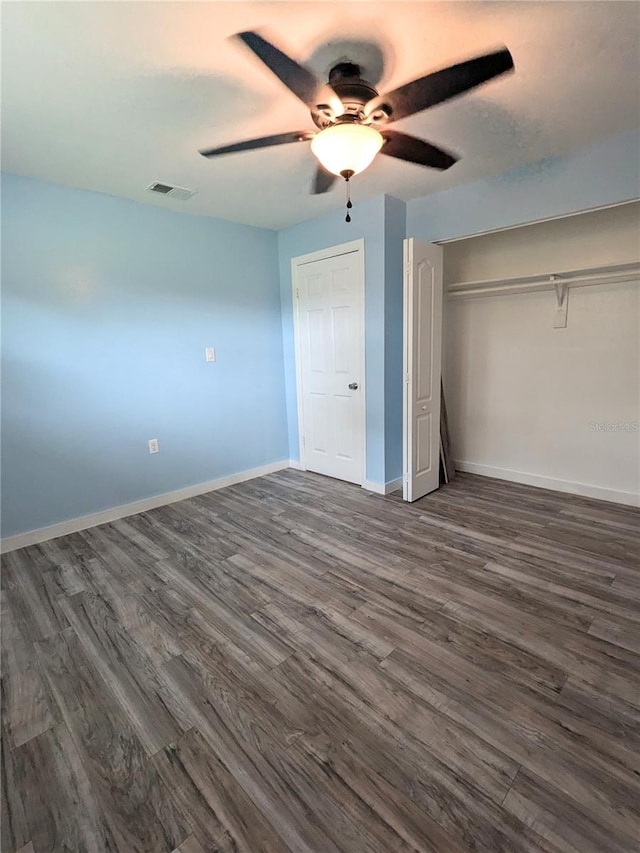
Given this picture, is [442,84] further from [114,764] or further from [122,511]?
[122,511]

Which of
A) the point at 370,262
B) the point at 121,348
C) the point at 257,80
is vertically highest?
the point at 257,80

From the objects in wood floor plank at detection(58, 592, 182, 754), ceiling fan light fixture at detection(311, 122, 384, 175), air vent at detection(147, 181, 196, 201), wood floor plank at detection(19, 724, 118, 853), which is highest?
air vent at detection(147, 181, 196, 201)

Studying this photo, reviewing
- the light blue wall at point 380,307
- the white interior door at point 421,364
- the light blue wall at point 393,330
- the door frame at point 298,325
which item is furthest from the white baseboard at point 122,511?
the white interior door at point 421,364

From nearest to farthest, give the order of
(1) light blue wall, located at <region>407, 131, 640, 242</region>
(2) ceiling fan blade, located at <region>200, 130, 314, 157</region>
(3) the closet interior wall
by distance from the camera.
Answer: (2) ceiling fan blade, located at <region>200, 130, 314, 157</region> → (1) light blue wall, located at <region>407, 131, 640, 242</region> → (3) the closet interior wall

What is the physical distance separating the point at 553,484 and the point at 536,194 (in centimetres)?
240

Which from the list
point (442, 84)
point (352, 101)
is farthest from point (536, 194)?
point (352, 101)

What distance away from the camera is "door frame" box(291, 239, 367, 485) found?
346 cm

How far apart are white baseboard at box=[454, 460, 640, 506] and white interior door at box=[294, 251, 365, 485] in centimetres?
130

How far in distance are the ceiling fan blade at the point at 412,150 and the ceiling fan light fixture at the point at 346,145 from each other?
0.85 ft

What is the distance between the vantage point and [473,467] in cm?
419

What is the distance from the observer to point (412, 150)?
1.99 m

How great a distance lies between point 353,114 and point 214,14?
1.97ft

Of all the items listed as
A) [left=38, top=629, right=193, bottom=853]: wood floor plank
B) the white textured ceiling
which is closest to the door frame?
the white textured ceiling

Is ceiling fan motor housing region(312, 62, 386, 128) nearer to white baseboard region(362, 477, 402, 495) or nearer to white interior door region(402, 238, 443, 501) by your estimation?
white interior door region(402, 238, 443, 501)
